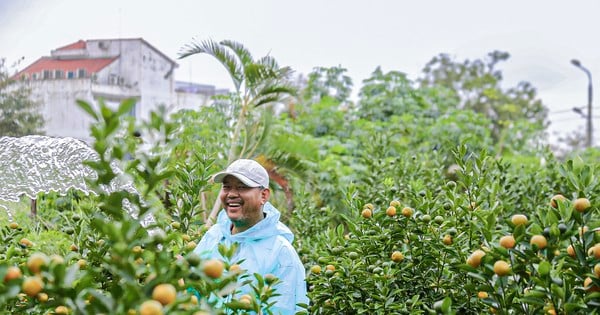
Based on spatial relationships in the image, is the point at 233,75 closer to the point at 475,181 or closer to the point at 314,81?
the point at 475,181

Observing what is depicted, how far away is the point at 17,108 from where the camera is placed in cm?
1040

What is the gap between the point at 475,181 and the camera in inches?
111

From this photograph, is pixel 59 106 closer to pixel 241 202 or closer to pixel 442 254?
pixel 241 202

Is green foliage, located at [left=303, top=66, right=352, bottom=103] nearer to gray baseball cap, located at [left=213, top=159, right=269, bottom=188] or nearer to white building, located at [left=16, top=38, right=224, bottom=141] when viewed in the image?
white building, located at [left=16, top=38, right=224, bottom=141]

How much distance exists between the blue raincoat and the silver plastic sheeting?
1.33 m

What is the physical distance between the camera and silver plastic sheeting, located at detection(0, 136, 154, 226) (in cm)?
402

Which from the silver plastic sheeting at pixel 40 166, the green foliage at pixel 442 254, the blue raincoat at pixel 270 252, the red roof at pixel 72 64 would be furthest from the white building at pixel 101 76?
the green foliage at pixel 442 254

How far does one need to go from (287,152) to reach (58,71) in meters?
9.71

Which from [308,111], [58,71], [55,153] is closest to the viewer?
[55,153]

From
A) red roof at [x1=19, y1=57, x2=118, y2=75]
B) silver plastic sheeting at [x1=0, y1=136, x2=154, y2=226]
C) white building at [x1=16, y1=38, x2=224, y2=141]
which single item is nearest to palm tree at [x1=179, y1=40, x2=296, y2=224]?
silver plastic sheeting at [x1=0, y1=136, x2=154, y2=226]

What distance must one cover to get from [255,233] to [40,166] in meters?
1.75

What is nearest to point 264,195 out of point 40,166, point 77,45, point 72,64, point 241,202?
point 241,202

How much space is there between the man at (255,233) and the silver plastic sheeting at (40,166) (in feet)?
4.13

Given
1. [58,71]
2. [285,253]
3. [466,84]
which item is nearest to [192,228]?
[285,253]
